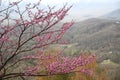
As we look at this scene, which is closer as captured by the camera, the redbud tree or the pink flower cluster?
the redbud tree

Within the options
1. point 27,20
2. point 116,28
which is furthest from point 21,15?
point 116,28

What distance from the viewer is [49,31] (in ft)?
19.1

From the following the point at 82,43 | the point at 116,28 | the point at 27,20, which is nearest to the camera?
the point at 27,20

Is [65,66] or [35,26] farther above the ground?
[35,26]

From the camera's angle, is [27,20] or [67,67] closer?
[27,20]

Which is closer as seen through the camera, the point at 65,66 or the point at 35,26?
the point at 35,26

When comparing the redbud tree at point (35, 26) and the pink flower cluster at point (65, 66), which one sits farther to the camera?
the pink flower cluster at point (65, 66)

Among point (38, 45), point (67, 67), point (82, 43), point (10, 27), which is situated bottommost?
point (82, 43)

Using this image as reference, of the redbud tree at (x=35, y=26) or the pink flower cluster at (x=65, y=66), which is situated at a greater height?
the redbud tree at (x=35, y=26)

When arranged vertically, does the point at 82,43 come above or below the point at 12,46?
below

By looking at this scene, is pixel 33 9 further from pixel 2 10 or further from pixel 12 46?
pixel 12 46

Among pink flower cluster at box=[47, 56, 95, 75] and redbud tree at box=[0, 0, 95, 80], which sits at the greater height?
redbud tree at box=[0, 0, 95, 80]

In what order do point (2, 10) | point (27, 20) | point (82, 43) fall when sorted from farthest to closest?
point (82, 43)
point (27, 20)
point (2, 10)

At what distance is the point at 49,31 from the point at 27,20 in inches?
20.0
